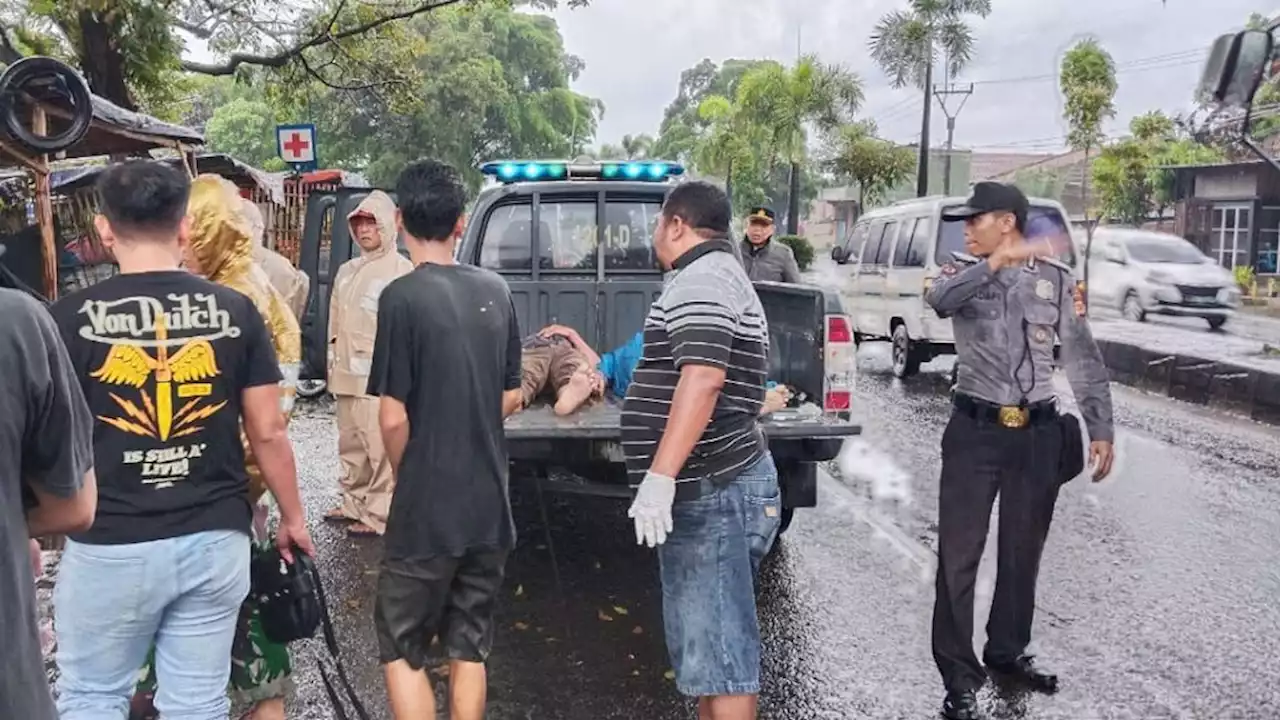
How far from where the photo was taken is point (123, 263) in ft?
8.73

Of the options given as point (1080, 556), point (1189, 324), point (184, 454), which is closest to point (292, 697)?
point (184, 454)

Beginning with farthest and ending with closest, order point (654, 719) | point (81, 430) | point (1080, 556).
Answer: point (1080, 556)
point (654, 719)
point (81, 430)

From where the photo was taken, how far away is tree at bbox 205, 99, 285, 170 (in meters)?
49.3

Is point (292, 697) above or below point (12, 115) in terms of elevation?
below

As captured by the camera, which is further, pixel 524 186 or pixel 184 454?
pixel 524 186

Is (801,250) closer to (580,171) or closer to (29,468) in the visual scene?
(580,171)

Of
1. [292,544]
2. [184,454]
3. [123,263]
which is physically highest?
[123,263]

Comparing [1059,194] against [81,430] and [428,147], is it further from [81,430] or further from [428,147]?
[81,430]

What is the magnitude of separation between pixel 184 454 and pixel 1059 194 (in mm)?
45311

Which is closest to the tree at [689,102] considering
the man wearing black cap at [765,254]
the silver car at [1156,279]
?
the silver car at [1156,279]

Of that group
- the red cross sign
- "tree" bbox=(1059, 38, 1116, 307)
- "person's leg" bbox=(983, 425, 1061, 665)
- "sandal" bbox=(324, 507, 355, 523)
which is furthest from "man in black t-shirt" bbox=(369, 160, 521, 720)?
"tree" bbox=(1059, 38, 1116, 307)

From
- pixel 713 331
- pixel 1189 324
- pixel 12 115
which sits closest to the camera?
pixel 713 331

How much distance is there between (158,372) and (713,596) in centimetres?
160

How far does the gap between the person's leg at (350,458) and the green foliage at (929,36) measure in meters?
24.7
